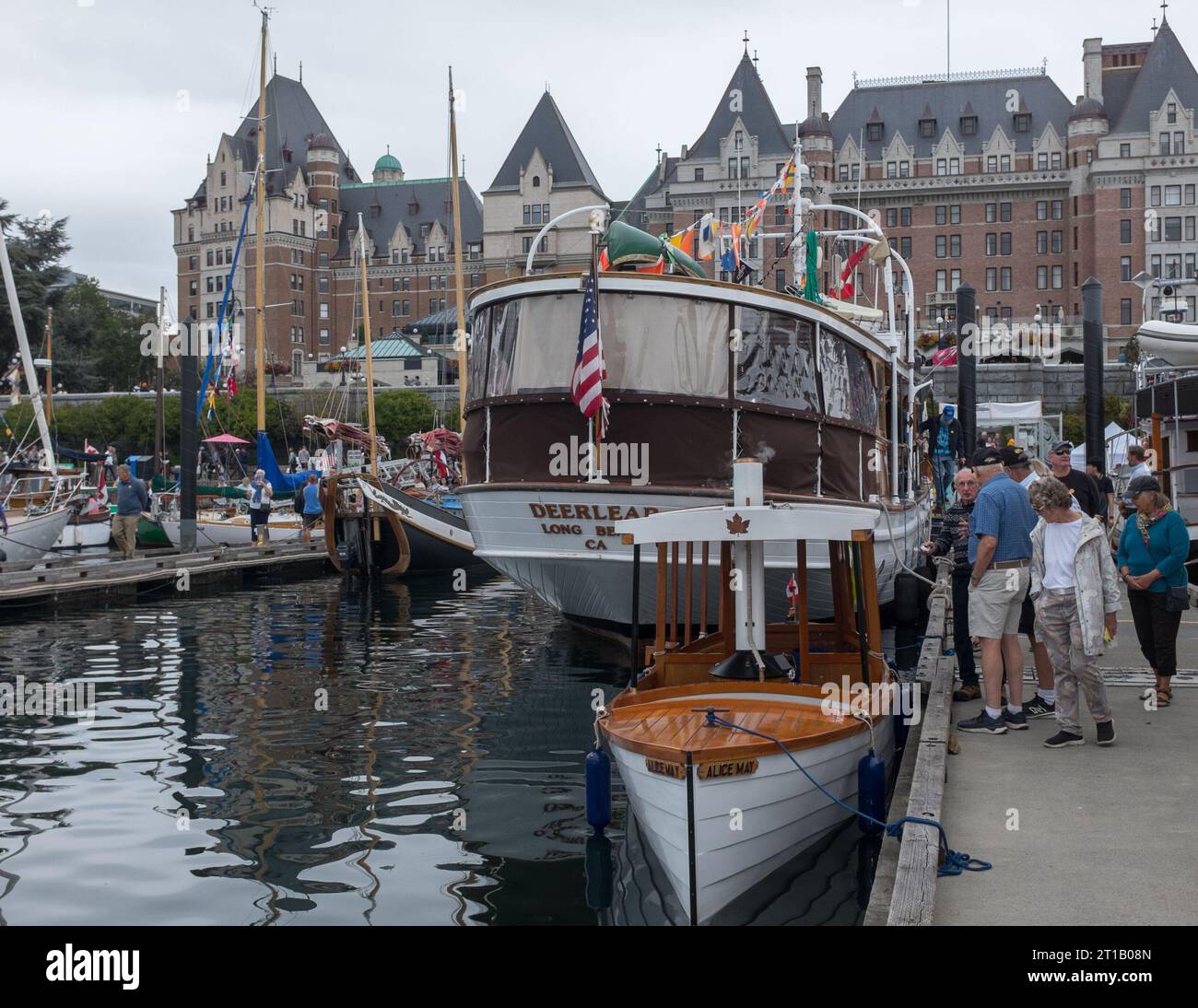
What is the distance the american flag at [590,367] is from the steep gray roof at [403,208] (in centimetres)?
11783

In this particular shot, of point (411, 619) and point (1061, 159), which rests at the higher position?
point (1061, 159)

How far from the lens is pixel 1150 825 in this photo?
7.54m

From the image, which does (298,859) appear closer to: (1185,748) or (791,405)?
(1185,748)

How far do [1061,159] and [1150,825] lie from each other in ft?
336

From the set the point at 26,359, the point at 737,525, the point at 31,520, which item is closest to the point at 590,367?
the point at 737,525

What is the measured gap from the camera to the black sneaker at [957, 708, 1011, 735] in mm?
10211

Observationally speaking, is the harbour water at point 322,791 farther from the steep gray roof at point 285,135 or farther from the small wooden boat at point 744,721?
the steep gray roof at point 285,135

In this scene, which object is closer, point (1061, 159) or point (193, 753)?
point (193, 753)

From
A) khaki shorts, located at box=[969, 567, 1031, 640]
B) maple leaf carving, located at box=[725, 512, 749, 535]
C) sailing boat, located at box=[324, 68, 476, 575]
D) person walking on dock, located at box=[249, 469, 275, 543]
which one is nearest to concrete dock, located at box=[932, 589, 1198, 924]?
khaki shorts, located at box=[969, 567, 1031, 640]

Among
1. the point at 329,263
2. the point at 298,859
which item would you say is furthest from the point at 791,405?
the point at 329,263

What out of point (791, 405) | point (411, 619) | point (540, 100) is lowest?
point (411, 619)

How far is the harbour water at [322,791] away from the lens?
331 inches

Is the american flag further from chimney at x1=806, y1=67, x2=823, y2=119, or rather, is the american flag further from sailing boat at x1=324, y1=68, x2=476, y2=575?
chimney at x1=806, y1=67, x2=823, y2=119

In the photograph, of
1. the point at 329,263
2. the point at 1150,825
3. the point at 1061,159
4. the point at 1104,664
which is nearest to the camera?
the point at 1150,825
